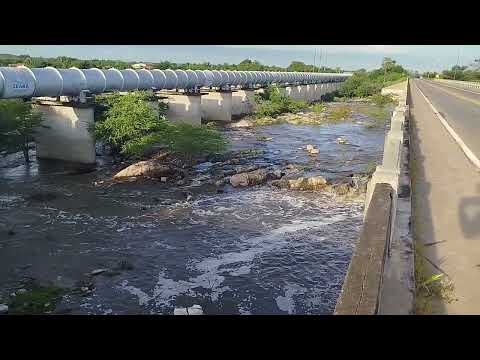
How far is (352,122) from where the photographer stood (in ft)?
123

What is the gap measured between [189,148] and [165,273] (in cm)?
1129

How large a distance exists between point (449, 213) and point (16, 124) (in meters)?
17.3

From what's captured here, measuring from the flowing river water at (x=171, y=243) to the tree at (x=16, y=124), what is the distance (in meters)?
1.05

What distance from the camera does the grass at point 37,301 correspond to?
8623 millimetres

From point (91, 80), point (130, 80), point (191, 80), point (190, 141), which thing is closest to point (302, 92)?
point (191, 80)

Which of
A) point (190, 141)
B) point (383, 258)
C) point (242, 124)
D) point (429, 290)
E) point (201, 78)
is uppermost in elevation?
point (201, 78)

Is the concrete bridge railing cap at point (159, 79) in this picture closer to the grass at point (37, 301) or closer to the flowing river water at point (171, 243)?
the flowing river water at point (171, 243)

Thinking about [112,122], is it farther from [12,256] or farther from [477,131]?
[477,131]

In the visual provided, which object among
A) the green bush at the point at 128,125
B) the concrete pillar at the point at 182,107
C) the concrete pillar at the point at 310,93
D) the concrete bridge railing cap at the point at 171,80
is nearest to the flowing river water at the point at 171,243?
the green bush at the point at 128,125

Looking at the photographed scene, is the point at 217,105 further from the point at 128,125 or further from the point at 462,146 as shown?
the point at 462,146

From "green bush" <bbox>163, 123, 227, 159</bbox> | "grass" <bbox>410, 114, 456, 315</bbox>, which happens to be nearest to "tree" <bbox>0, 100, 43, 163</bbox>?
"green bush" <bbox>163, 123, 227, 159</bbox>

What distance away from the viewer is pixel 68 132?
797 inches
